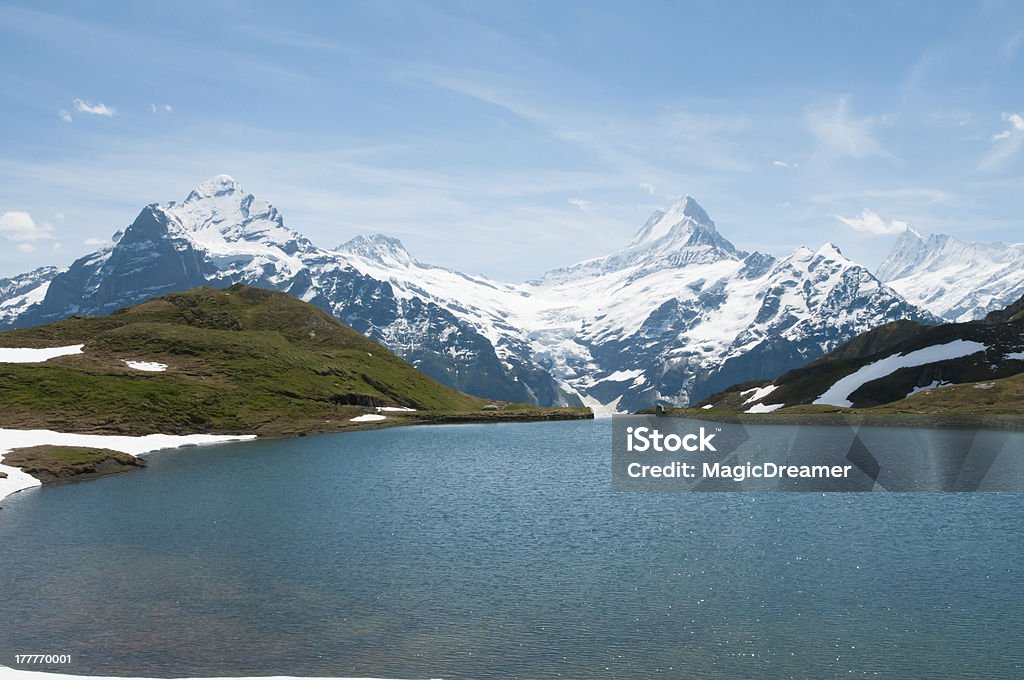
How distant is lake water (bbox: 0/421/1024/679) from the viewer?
37.7 meters

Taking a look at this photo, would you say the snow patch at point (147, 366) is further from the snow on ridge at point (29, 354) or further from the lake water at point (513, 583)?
the lake water at point (513, 583)

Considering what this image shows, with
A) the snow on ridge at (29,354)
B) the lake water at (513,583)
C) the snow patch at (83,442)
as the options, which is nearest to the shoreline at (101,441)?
the snow patch at (83,442)

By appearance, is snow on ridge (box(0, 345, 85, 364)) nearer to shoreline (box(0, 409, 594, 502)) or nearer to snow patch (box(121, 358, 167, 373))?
snow patch (box(121, 358, 167, 373))

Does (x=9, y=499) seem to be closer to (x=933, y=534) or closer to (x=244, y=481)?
(x=244, y=481)

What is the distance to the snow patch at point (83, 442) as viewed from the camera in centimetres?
9244

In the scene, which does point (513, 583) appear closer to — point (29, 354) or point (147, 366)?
point (147, 366)

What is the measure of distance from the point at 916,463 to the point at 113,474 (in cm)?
10499

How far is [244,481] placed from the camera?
98312 millimetres

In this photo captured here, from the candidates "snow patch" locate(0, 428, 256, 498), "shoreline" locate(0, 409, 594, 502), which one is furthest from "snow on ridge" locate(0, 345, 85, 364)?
"snow patch" locate(0, 428, 256, 498)

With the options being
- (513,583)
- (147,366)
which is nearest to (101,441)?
(147,366)

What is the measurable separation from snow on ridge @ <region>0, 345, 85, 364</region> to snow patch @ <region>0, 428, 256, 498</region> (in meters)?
51.4

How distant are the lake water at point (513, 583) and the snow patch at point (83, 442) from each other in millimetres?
7839

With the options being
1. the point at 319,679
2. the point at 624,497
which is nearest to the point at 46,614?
the point at 319,679

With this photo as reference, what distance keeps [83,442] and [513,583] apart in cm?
9758
